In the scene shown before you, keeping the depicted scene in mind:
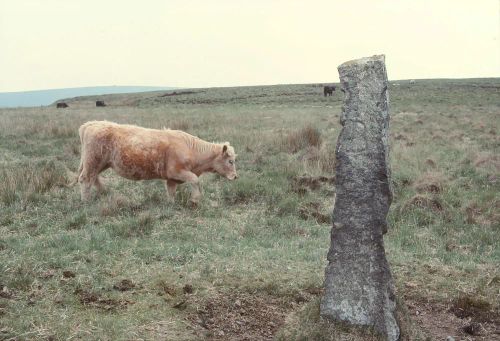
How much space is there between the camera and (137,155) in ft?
29.9

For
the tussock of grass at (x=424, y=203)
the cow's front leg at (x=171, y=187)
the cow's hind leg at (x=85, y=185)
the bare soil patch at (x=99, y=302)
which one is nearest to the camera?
the bare soil patch at (x=99, y=302)

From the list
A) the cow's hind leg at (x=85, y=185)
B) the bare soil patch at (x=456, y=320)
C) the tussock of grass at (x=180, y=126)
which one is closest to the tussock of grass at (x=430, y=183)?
the bare soil patch at (x=456, y=320)

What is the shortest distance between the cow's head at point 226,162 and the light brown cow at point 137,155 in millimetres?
482

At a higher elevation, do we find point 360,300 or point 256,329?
point 360,300

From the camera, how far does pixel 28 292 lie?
5.25 meters

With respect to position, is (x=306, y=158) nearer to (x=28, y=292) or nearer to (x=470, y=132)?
(x=28, y=292)

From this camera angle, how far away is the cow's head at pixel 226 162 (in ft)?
32.5

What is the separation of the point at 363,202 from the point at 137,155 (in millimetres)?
5222

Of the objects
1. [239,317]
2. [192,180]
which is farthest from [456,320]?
[192,180]

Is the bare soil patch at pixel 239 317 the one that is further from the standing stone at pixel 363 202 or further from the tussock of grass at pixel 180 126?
the tussock of grass at pixel 180 126

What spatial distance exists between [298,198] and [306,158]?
3.30 meters

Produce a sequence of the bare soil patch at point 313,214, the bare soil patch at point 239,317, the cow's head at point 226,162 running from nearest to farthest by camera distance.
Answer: the bare soil patch at point 239,317, the bare soil patch at point 313,214, the cow's head at point 226,162

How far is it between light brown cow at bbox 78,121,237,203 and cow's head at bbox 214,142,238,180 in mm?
482

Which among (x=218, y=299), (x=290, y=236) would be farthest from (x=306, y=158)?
(x=218, y=299)
